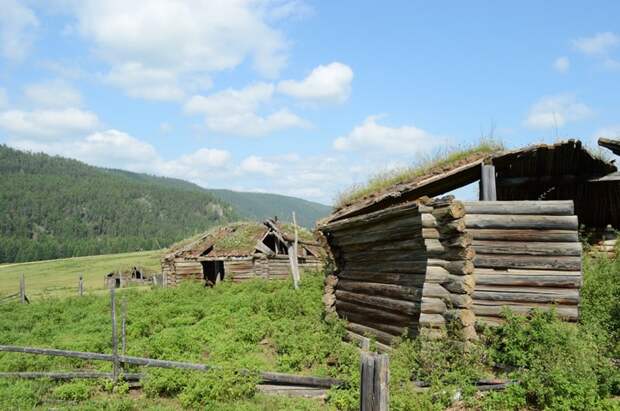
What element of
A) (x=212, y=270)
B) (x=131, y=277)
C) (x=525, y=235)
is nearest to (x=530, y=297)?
(x=525, y=235)

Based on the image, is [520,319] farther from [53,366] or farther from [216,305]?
[216,305]

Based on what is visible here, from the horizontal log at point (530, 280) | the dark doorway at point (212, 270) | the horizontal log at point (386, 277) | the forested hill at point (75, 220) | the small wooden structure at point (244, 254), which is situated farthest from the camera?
the forested hill at point (75, 220)

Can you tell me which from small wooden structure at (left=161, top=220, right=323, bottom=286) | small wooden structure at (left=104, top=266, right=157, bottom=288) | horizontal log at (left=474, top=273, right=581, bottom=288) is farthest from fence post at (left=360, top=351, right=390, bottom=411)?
small wooden structure at (left=104, top=266, right=157, bottom=288)

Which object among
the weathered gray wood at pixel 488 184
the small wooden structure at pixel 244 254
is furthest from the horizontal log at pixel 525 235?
the small wooden structure at pixel 244 254

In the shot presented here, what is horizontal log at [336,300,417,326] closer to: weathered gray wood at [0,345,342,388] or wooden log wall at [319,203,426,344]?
wooden log wall at [319,203,426,344]

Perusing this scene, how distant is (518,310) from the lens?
8789 millimetres

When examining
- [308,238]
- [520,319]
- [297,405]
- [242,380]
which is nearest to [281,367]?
[242,380]

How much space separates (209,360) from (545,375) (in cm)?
695

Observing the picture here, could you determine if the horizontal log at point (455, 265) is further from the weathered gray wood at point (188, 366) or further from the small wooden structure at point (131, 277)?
the small wooden structure at point (131, 277)

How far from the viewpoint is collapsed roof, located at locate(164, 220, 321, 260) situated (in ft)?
108

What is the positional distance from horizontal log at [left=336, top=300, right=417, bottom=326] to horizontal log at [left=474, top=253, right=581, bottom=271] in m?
1.88

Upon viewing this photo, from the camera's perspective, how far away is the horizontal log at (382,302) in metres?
9.89

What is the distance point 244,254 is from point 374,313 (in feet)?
72.6

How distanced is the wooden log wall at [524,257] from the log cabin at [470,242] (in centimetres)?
2
